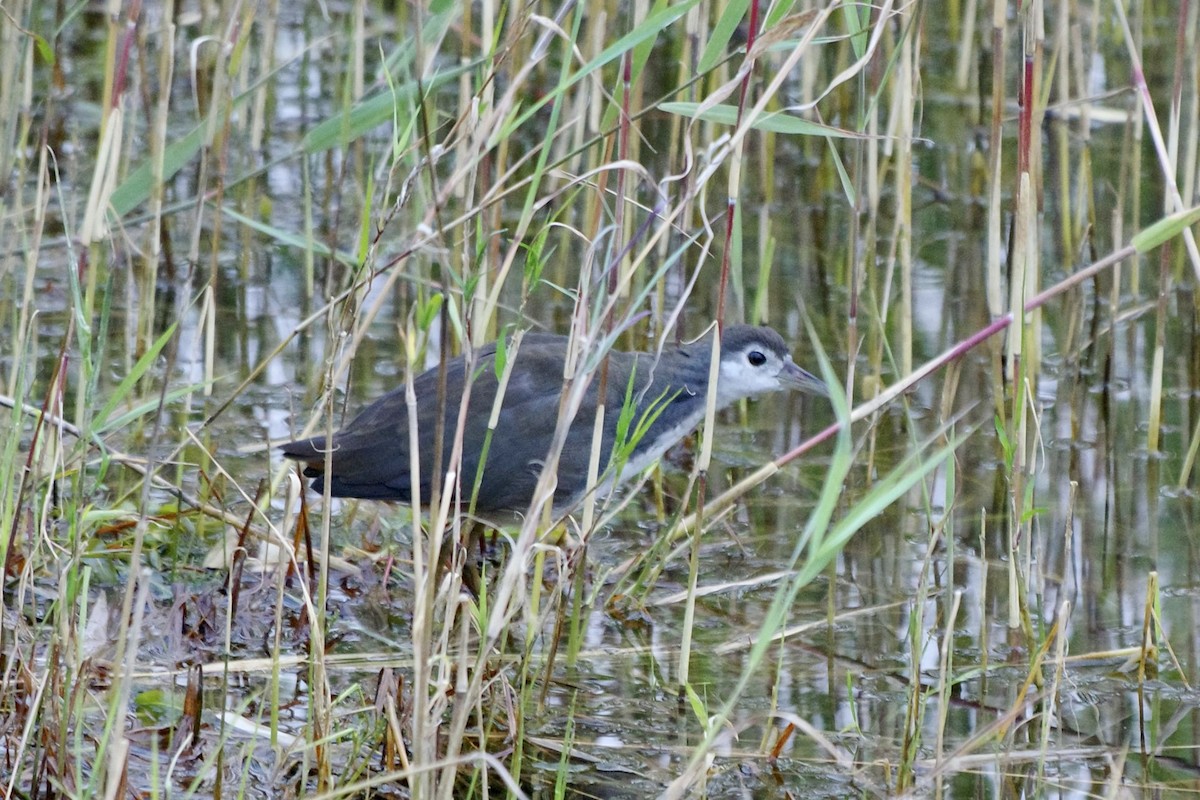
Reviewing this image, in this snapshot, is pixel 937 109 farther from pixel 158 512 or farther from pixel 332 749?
pixel 332 749

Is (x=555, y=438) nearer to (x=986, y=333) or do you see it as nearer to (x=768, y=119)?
(x=768, y=119)

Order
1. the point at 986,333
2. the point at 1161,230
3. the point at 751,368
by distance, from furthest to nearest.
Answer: the point at 751,368 < the point at 986,333 < the point at 1161,230

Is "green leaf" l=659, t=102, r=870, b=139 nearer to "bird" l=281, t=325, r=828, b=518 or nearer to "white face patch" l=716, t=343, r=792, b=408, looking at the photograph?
"bird" l=281, t=325, r=828, b=518

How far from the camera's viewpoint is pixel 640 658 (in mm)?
3746

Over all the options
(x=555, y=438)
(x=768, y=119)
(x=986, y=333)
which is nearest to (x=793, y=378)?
(x=986, y=333)

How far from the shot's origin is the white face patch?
4.29 meters

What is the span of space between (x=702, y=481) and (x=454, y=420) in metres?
0.81

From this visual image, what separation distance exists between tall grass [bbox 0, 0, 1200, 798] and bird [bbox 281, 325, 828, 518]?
11 cm

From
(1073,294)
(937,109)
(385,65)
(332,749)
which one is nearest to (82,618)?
(332,749)

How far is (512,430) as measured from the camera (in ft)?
13.1

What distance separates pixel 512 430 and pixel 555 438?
1.41 metres

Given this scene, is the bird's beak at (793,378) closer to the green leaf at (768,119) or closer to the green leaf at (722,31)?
the green leaf at (768,119)

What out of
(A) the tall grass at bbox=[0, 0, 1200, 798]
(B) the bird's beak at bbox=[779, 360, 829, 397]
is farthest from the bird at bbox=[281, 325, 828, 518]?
(B) the bird's beak at bbox=[779, 360, 829, 397]

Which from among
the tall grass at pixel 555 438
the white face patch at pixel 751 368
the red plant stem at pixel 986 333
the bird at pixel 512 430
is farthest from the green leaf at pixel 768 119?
the white face patch at pixel 751 368
